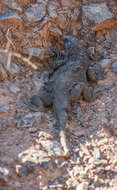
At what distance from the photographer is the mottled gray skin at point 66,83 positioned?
461cm

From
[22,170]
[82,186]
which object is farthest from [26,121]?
[82,186]

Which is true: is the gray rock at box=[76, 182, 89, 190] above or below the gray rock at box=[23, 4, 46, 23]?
below

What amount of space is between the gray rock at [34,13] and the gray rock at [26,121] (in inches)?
95.5

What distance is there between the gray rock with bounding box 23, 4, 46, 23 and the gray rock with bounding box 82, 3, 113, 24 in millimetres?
1063

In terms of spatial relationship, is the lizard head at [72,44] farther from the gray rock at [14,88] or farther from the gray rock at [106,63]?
the gray rock at [14,88]

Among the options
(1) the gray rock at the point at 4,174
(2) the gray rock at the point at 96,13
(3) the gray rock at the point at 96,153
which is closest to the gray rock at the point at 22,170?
(1) the gray rock at the point at 4,174

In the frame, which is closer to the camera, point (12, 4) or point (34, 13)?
point (12, 4)

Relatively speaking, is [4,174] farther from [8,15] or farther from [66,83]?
[8,15]

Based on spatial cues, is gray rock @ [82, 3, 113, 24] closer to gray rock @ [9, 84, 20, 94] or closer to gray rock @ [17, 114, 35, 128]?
gray rock @ [9, 84, 20, 94]

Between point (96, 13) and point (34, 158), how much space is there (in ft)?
13.4

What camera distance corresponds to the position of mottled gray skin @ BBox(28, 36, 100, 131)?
4609 mm

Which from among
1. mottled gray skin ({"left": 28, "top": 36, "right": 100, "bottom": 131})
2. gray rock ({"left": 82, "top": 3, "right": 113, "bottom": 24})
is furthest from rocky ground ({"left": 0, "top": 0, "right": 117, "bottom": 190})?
mottled gray skin ({"left": 28, "top": 36, "right": 100, "bottom": 131})

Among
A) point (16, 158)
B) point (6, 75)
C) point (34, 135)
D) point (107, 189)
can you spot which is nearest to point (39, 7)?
point (6, 75)

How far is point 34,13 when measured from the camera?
562 centimetres
